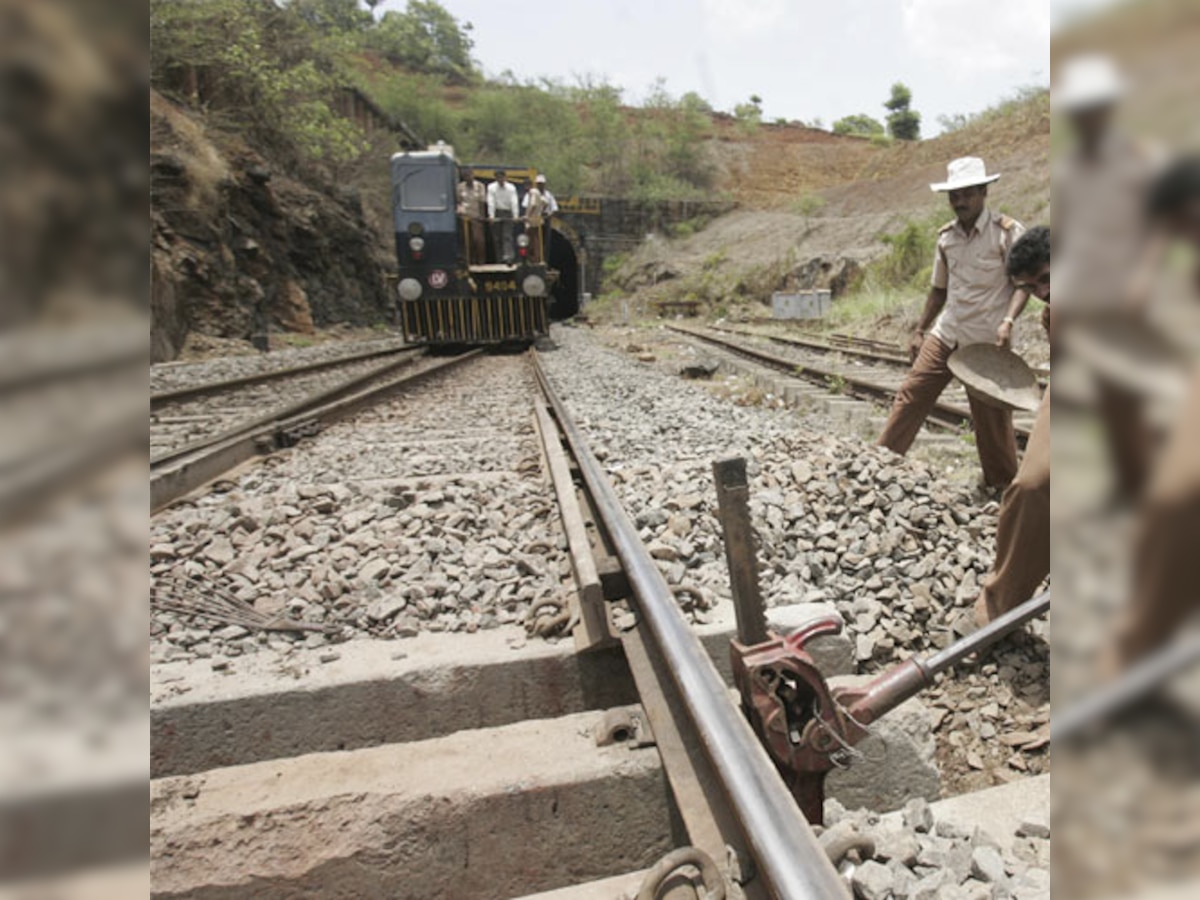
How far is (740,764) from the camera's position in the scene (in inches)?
63.1

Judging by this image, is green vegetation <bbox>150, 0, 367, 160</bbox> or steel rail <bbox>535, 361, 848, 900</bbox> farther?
green vegetation <bbox>150, 0, 367, 160</bbox>

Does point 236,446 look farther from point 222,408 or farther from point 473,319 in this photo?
point 473,319

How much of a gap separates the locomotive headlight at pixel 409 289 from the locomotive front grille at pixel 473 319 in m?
0.36

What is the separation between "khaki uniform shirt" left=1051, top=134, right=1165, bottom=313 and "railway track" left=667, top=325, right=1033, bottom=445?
5.17m

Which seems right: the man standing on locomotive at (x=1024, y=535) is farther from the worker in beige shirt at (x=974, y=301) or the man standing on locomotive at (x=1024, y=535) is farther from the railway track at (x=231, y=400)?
the railway track at (x=231, y=400)

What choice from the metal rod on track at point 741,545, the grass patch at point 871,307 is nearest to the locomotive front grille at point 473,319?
the grass patch at point 871,307

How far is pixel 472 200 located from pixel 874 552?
12.3 metres

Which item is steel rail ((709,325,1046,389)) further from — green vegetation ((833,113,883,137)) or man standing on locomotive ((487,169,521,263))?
green vegetation ((833,113,883,137))

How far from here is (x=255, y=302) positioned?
17141 mm

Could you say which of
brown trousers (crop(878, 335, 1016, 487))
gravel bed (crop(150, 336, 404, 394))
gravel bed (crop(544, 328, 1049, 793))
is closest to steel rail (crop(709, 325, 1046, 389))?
brown trousers (crop(878, 335, 1016, 487))

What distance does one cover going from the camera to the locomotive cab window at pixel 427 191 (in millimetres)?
13367

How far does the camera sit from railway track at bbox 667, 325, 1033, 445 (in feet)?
20.1

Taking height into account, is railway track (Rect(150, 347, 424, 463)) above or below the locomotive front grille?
below

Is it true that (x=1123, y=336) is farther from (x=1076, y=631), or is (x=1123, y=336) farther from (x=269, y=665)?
(x=269, y=665)
